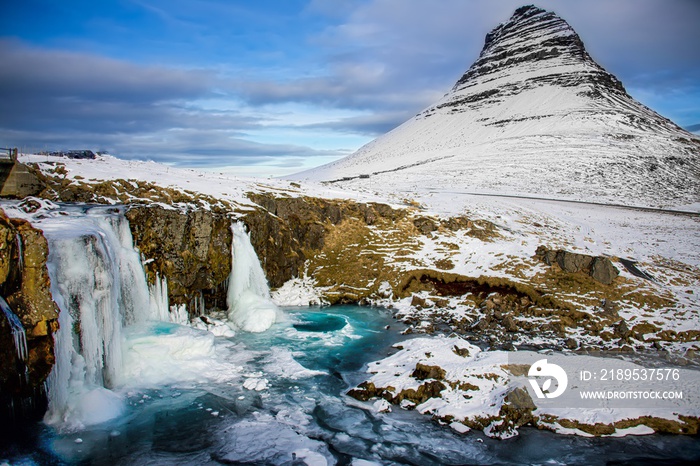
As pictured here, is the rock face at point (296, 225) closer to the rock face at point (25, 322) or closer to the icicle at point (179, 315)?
the icicle at point (179, 315)

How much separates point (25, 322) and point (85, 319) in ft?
7.38

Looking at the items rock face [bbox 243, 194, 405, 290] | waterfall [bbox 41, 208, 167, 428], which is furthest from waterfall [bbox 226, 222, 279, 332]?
waterfall [bbox 41, 208, 167, 428]

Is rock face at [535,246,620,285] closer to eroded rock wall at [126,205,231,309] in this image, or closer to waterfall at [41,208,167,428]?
eroded rock wall at [126,205,231,309]

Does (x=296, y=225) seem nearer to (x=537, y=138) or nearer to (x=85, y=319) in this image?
(x=85, y=319)

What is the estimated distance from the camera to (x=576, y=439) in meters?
12.4

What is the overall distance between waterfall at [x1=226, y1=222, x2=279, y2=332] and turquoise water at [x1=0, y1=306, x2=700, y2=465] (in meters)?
4.58

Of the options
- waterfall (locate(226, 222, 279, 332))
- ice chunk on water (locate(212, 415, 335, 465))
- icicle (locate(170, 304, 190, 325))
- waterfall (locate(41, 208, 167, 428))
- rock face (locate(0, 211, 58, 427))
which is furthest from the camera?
waterfall (locate(226, 222, 279, 332))

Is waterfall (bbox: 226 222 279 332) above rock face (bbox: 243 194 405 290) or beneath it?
beneath

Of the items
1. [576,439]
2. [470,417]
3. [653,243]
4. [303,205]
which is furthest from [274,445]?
[653,243]

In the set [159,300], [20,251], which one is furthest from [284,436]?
[159,300]

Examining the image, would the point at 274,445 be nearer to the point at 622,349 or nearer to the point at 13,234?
the point at 13,234

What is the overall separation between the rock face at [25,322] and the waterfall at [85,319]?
38cm

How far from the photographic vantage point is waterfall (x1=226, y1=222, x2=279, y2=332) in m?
21.4

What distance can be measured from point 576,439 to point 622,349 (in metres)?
7.38
